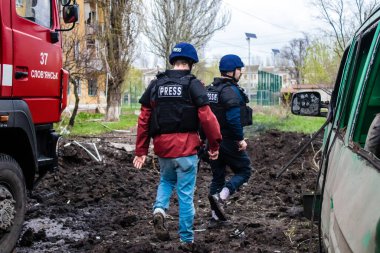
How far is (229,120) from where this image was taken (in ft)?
19.9

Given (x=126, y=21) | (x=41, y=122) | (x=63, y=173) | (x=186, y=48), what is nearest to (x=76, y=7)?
(x=41, y=122)

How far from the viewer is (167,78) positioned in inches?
196

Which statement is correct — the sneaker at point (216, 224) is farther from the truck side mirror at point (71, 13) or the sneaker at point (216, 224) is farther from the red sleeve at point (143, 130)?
the truck side mirror at point (71, 13)

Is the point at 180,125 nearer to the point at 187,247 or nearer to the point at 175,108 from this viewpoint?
the point at 175,108

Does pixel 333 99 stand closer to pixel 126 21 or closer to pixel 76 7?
pixel 76 7

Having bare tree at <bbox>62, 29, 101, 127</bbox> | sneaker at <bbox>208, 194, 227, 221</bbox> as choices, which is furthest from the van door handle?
bare tree at <bbox>62, 29, 101, 127</bbox>

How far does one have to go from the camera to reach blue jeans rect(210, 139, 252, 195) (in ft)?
20.6

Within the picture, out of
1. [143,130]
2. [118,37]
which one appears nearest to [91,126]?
[118,37]

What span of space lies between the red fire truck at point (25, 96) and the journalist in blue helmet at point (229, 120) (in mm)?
1854

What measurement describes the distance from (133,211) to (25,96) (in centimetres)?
255

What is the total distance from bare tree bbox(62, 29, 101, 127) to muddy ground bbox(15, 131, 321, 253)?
369 inches

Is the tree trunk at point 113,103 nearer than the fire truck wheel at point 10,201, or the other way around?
the fire truck wheel at point 10,201

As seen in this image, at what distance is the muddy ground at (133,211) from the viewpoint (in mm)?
5355

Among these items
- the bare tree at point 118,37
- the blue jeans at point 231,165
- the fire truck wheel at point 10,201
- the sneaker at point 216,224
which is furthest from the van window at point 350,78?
the bare tree at point 118,37
